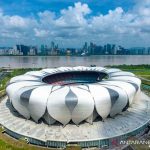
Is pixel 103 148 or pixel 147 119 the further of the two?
pixel 147 119

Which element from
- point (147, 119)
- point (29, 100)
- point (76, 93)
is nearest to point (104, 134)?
point (76, 93)

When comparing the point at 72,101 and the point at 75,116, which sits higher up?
the point at 72,101

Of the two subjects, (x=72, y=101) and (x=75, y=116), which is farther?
(x=75, y=116)

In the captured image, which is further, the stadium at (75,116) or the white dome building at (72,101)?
the white dome building at (72,101)

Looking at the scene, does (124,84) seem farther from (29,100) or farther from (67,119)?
(29,100)

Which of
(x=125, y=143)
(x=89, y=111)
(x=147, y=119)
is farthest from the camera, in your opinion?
(x=147, y=119)

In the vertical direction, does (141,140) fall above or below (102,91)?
below

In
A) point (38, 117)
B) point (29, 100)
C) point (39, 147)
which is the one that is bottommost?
point (39, 147)

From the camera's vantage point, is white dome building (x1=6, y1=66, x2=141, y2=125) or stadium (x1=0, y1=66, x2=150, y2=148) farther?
white dome building (x1=6, y1=66, x2=141, y2=125)
